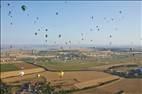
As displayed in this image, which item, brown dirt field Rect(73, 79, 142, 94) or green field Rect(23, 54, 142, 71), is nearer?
brown dirt field Rect(73, 79, 142, 94)

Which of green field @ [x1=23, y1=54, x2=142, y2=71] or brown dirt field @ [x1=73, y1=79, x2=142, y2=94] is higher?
green field @ [x1=23, y1=54, x2=142, y2=71]

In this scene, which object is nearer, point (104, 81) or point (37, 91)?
point (37, 91)

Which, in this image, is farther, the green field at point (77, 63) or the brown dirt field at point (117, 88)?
the green field at point (77, 63)

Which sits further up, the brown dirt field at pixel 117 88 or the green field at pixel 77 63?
the green field at pixel 77 63

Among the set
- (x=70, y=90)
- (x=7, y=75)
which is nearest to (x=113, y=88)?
(x=70, y=90)

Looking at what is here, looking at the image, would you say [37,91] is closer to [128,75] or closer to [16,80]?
[16,80]

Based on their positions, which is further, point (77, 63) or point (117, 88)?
point (77, 63)

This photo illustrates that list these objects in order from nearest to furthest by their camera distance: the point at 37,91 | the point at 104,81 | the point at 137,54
A: 1. the point at 37,91
2. the point at 104,81
3. the point at 137,54

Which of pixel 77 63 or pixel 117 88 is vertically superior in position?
pixel 77 63

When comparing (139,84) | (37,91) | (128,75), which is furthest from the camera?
(128,75)

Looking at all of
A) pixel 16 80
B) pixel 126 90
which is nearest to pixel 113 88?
pixel 126 90
